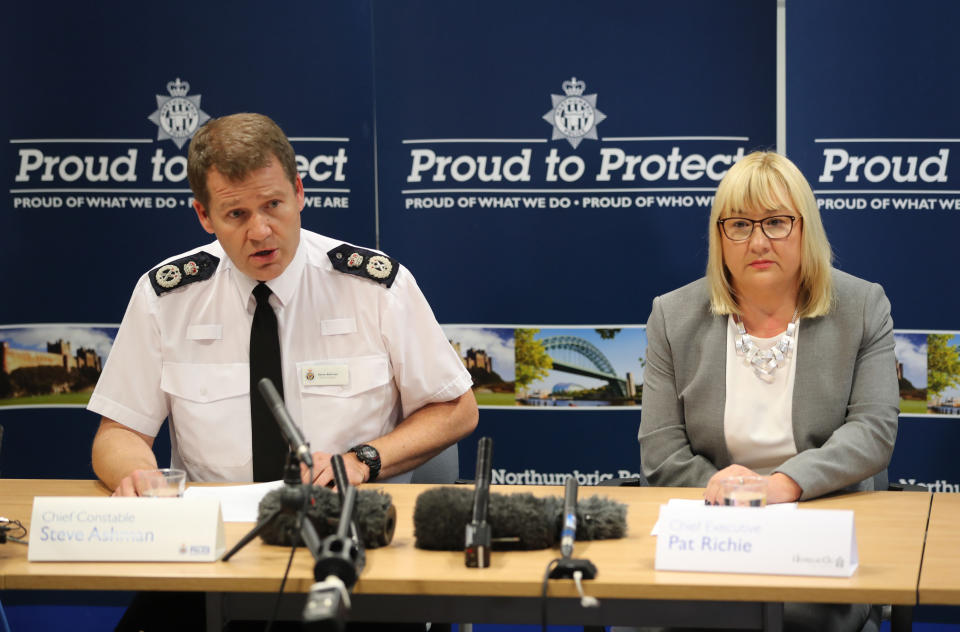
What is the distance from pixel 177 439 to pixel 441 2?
69.5 inches

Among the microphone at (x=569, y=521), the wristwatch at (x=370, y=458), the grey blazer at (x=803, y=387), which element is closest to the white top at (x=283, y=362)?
the wristwatch at (x=370, y=458)

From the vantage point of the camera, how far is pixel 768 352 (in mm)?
2596

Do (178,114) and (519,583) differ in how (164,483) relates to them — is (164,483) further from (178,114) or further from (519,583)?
(178,114)

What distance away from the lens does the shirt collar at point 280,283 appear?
2715mm

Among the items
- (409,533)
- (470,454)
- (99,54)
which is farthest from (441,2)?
(409,533)

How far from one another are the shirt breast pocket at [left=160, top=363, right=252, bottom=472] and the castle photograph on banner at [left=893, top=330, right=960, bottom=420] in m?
2.11

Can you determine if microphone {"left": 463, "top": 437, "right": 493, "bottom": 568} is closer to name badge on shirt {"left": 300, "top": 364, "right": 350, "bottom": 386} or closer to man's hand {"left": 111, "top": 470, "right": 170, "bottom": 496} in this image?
man's hand {"left": 111, "top": 470, "right": 170, "bottom": 496}

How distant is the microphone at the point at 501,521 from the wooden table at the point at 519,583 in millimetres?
21

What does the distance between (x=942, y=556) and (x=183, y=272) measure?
1856mm

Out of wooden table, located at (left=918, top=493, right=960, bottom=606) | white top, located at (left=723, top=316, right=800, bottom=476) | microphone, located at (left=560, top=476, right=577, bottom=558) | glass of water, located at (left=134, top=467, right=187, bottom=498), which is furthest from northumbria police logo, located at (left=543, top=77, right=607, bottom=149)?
glass of water, located at (left=134, top=467, right=187, bottom=498)

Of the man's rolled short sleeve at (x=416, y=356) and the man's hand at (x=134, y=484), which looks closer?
the man's hand at (x=134, y=484)

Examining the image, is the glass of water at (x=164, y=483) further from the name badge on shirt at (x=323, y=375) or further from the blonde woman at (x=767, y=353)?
the blonde woman at (x=767, y=353)

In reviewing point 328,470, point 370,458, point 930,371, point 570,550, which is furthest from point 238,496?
point 930,371

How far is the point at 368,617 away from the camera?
1.84 meters
